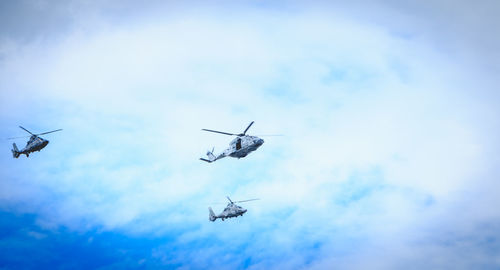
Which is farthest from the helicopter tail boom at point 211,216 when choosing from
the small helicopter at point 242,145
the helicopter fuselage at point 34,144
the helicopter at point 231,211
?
the helicopter fuselage at point 34,144

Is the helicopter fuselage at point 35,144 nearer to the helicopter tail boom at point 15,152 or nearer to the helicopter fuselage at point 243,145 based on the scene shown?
the helicopter tail boom at point 15,152

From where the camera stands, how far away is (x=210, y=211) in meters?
108

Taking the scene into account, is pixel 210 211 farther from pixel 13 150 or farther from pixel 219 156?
pixel 13 150

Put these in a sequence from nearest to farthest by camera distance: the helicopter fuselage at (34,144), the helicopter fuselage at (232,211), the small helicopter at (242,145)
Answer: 1. the small helicopter at (242,145)
2. the helicopter fuselage at (34,144)
3. the helicopter fuselage at (232,211)

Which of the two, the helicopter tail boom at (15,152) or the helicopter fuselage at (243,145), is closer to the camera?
the helicopter fuselage at (243,145)

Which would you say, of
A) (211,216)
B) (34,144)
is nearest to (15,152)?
(34,144)

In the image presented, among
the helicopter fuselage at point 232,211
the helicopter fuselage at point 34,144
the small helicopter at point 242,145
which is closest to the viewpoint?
the small helicopter at point 242,145

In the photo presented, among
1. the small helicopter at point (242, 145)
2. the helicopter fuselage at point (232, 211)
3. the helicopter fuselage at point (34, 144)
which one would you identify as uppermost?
the helicopter fuselage at point (34, 144)

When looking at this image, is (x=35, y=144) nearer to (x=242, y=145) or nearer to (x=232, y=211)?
(x=242, y=145)

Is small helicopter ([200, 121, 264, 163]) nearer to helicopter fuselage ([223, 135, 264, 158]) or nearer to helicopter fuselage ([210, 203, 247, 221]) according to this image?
helicopter fuselage ([223, 135, 264, 158])

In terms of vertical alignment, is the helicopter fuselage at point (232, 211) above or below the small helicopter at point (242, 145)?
below

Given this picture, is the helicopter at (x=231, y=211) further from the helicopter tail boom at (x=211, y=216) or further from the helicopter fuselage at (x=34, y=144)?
the helicopter fuselage at (x=34, y=144)

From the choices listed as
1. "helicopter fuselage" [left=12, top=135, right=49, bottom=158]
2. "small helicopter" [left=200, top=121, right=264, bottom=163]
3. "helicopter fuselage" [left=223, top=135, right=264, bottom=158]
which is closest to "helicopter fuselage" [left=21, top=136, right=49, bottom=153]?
"helicopter fuselage" [left=12, top=135, right=49, bottom=158]

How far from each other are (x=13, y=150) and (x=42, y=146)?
1282cm
